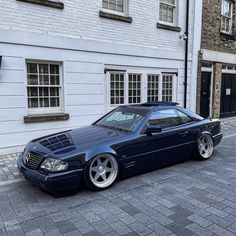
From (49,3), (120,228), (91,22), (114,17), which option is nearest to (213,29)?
(114,17)

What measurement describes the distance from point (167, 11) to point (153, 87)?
3014mm

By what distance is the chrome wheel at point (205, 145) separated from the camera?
5.84 metres

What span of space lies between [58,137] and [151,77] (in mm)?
5587

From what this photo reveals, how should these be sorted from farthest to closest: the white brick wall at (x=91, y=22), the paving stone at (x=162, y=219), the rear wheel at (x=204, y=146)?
the white brick wall at (x=91, y=22)
the rear wheel at (x=204, y=146)
the paving stone at (x=162, y=219)

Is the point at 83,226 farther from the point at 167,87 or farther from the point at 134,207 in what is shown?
the point at 167,87

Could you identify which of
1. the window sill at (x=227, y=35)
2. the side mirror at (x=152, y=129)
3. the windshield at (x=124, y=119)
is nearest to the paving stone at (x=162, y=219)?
the side mirror at (x=152, y=129)

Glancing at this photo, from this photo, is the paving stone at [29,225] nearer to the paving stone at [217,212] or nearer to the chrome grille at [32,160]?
the chrome grille at [32,160]

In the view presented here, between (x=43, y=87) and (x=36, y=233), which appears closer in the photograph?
(x=36, y=233)

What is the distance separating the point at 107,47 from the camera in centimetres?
796

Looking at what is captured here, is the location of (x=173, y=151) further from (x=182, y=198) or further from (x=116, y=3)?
(x=116, y=3)

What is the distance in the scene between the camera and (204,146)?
5.98m

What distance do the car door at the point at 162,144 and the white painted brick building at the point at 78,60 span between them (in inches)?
124

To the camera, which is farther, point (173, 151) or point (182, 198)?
point (173, 151)

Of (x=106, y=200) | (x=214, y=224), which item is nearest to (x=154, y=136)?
(x=106, y=200)
